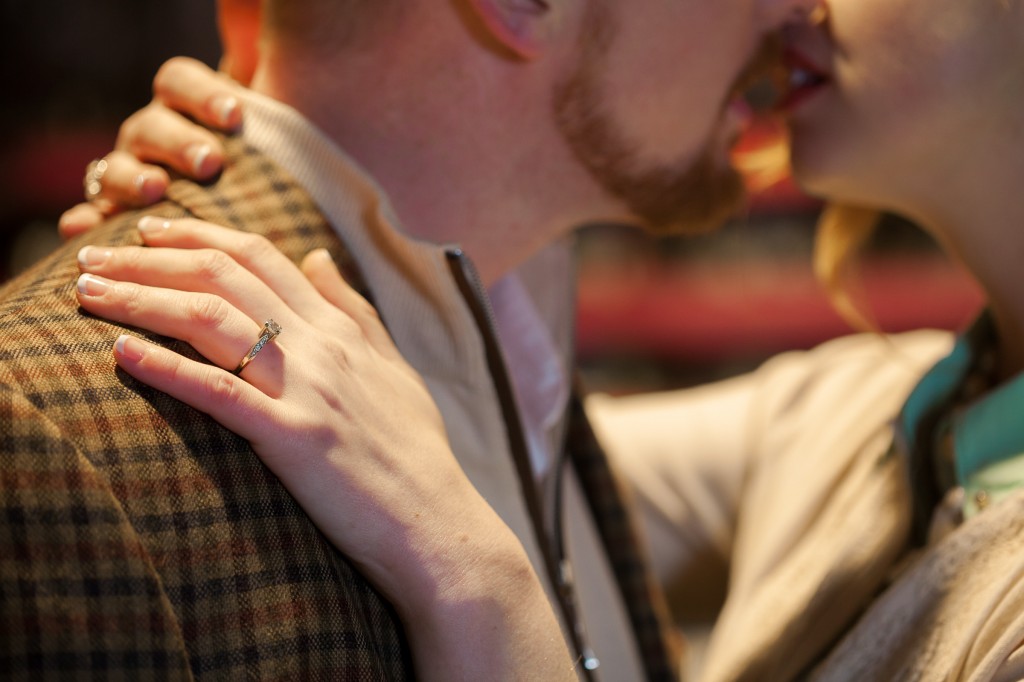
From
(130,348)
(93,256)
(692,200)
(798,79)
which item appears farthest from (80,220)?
(798,79)

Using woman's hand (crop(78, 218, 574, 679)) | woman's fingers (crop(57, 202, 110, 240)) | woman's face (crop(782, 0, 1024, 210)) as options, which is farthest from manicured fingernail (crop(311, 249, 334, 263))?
woman's face (crop(782, 0, 1024, 210))

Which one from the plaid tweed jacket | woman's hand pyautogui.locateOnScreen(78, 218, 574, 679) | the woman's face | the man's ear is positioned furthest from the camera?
the woman's face

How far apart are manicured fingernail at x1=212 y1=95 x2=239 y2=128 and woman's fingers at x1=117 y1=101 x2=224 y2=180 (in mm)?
17

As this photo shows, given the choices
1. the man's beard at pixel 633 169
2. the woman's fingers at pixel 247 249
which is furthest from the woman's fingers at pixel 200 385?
the man's beard at pixel 633 169

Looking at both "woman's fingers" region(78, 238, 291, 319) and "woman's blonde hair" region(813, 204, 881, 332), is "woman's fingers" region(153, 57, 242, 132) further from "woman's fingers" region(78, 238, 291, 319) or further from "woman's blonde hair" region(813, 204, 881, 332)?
"woman's blonde hair" region(813, 204, 881, 332)

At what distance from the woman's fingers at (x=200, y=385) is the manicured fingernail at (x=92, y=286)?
6 centimetres

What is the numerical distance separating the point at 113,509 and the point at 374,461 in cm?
17

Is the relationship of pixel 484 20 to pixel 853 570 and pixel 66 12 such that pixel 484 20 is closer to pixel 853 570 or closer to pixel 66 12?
pixel 853 570

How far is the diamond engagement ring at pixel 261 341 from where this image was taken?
0.66 m

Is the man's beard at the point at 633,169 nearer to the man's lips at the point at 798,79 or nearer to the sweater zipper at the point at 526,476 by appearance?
the man's lips at the point at 798,79

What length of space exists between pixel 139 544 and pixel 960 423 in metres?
0.85

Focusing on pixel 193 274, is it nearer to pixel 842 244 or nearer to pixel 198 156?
→ pixel 198 156

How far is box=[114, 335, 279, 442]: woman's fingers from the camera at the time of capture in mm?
632

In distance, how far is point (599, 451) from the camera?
1192mm
